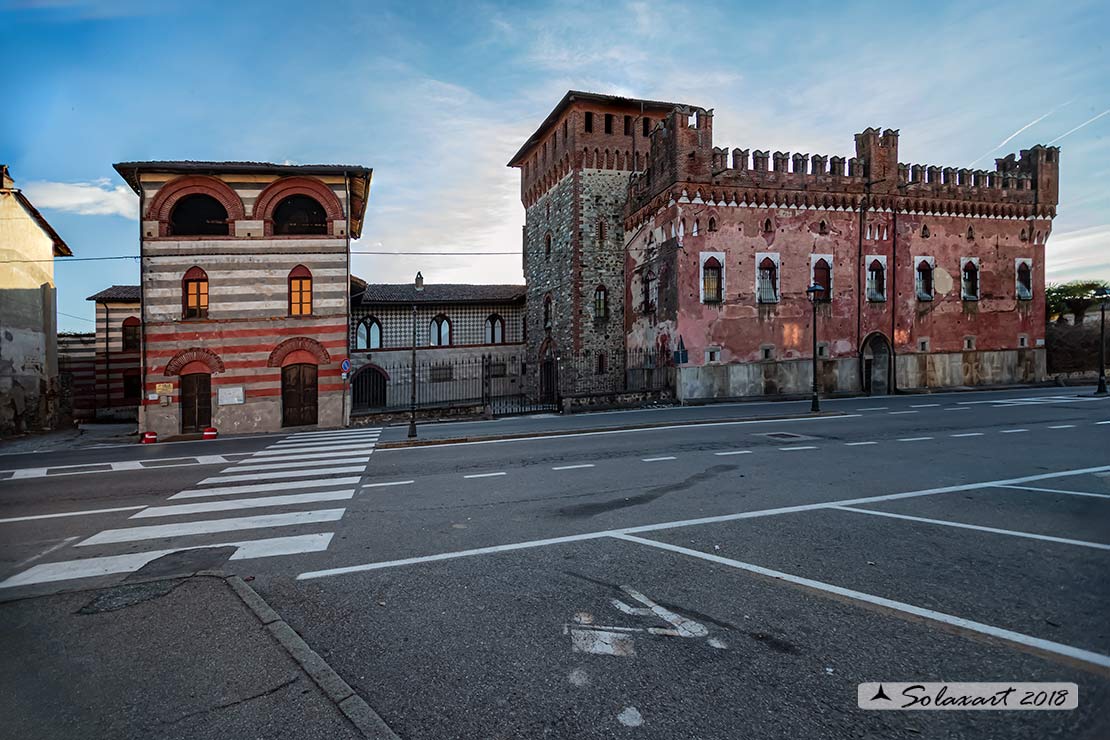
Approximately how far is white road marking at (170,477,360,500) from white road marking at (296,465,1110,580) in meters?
4.60

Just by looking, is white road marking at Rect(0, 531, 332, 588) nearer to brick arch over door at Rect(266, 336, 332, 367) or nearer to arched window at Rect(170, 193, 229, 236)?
brick arch over door at Rect(266, 336, 332, 367)

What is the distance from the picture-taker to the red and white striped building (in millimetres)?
21031

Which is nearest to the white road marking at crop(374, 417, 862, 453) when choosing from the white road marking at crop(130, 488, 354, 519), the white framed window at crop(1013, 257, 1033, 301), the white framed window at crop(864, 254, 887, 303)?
the white road marking at crop(130, 488, 354, 519)

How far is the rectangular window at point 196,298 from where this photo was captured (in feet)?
70.4

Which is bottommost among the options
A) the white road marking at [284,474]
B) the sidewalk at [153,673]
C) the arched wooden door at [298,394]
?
the white road marking at [284,474]

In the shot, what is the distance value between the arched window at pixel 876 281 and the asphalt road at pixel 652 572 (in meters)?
18.4

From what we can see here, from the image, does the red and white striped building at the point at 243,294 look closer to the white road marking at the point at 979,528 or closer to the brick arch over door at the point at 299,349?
the brick arch over door at the point at 299,349

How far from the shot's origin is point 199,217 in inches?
852

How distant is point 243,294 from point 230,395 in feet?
13.3

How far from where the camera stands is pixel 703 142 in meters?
25.7

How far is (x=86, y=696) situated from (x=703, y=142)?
90.8ft

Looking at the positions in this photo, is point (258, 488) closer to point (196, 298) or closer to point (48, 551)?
point (48, 551)

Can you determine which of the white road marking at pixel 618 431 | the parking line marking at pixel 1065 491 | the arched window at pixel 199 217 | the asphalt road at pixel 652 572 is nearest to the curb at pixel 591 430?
the white road marking at pixel 618 431

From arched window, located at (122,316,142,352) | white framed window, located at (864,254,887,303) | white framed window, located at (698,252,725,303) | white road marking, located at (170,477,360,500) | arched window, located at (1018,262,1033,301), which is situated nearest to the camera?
white road marking, located at (170,477,360,500)
